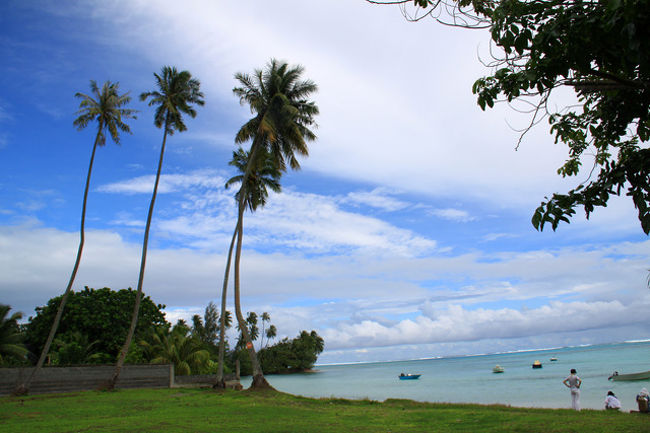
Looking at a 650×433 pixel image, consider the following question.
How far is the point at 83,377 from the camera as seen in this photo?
2133 cm

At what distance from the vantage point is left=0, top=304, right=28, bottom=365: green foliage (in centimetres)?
2798

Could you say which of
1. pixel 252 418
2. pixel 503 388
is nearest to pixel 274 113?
pixel 252 418

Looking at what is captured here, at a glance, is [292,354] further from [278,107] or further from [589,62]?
[589,62]

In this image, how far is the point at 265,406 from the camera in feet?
50.4

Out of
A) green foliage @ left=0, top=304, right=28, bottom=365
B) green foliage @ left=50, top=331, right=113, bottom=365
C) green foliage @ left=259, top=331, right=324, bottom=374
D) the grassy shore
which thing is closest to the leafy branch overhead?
the grassy shore

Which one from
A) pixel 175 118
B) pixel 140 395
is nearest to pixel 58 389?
pixel 140 395

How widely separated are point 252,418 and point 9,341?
998 inches

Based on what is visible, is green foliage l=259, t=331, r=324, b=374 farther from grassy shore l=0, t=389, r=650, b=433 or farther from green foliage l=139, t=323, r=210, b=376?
grassy shore l=0, t=389, r=650, b=433

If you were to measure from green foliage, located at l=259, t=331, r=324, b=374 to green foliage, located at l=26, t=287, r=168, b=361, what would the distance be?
2790 inches

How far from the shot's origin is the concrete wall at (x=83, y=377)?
63.8 ft

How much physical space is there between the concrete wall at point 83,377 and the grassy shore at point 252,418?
284cm

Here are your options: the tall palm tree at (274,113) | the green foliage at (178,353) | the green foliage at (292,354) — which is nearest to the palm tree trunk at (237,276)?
the tall palm tree at (274,113)

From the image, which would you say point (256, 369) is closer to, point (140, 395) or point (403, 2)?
point (140, 395)

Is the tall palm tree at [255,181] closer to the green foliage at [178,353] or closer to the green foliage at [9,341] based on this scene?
the green foliage at [178,353]
